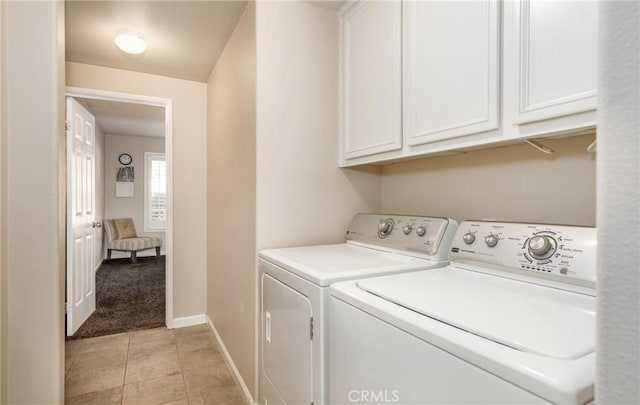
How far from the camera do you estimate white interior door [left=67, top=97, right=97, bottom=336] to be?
109 inches

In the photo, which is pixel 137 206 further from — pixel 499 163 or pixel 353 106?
pixel 499 163

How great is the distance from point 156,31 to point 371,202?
72.5 inches

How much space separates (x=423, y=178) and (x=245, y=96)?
3.65ft

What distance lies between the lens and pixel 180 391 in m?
2.04

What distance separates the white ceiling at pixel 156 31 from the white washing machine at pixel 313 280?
4.92 ft

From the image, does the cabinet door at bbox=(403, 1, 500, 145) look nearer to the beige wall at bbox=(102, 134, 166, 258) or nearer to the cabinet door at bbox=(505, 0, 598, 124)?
the cabinet door at bbox=(505, 0, 598, 124)

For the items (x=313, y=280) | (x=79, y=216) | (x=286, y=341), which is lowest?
(x=286, y=341)

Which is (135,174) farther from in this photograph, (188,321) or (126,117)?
(188,321)

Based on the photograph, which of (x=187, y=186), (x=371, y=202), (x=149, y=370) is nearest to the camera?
(x=371, y=202)

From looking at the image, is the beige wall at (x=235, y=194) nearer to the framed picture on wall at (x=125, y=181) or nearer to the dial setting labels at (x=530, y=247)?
the dial setting labels at (x=530, y=247)

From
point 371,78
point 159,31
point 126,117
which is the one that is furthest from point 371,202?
point 126,117

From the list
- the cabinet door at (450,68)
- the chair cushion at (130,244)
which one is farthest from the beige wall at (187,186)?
the chair cushion at (130,244)

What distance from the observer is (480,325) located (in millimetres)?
700

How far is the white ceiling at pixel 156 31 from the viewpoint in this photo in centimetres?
199
